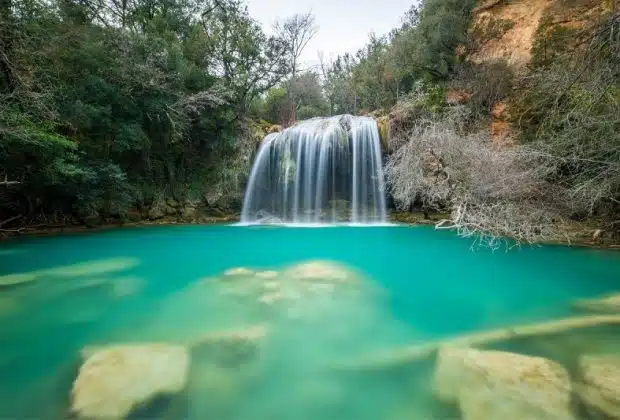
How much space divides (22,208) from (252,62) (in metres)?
10.2

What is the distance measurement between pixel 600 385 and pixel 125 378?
9.55 feet

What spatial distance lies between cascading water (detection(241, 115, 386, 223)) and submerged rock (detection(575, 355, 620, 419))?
9384 millimetres

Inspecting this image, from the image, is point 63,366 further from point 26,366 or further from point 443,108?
point 443,108

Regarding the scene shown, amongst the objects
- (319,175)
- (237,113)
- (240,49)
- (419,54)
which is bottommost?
(319,175)

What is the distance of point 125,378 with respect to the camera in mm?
2031

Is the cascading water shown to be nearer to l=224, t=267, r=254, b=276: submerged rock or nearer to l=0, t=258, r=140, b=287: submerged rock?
l=0, t=258, r=140, b=287: submerged rock

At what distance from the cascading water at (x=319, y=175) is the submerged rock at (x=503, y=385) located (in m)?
9.44

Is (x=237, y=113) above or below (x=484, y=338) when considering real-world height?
above

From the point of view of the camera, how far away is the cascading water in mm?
11875

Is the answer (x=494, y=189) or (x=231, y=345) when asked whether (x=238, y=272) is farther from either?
(x=494, y=189)

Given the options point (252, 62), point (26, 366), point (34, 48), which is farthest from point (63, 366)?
point (252, 62)

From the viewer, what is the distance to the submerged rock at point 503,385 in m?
1.76

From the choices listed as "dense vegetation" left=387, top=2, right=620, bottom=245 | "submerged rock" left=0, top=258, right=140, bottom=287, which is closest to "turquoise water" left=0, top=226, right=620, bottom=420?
"submerged rock" left=0, top=258, right=140, bottom=287

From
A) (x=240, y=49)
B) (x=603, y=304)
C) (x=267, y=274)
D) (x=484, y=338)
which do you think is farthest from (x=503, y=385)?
(x=240, y=49)
